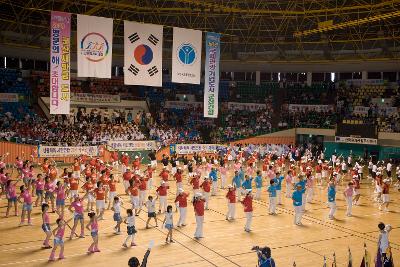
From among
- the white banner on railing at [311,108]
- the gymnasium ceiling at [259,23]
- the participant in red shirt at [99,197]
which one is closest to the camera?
the participant in red shirt at [99,197]

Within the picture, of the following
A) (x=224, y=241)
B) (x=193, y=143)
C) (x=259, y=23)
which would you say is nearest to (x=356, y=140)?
(x=259, y=23)

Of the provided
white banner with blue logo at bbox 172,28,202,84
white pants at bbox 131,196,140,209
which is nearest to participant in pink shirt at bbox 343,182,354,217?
white pants at bbox 131,196,140,209

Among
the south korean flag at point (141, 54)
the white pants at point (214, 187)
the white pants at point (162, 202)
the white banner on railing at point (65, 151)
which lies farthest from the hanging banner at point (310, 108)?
the white pants at point (162, 202)

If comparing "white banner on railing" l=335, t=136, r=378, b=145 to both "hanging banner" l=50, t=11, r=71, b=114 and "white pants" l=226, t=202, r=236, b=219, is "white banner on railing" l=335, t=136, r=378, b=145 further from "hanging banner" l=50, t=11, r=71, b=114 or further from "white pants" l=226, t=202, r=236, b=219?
"hanging banner" l=50, t=11, r=71, b=114

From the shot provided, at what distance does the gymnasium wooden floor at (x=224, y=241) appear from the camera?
14039 millimetres

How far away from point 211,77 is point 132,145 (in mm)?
12006

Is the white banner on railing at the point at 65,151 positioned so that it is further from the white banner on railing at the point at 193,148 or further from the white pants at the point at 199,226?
the white pants at the point at 199,226

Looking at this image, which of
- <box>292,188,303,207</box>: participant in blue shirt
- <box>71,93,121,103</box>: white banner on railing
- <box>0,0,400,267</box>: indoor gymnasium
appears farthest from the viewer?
<box>71,93,121,103</box>: white banner on railing

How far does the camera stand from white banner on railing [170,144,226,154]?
38.8 m

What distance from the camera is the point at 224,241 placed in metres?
16.3

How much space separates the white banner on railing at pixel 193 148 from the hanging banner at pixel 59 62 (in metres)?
15.9

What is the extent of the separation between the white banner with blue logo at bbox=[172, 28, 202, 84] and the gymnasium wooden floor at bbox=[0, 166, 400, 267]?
8752mm

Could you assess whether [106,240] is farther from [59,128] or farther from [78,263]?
[59,128]

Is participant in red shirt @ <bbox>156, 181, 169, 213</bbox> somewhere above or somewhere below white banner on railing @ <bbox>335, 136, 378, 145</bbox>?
below
